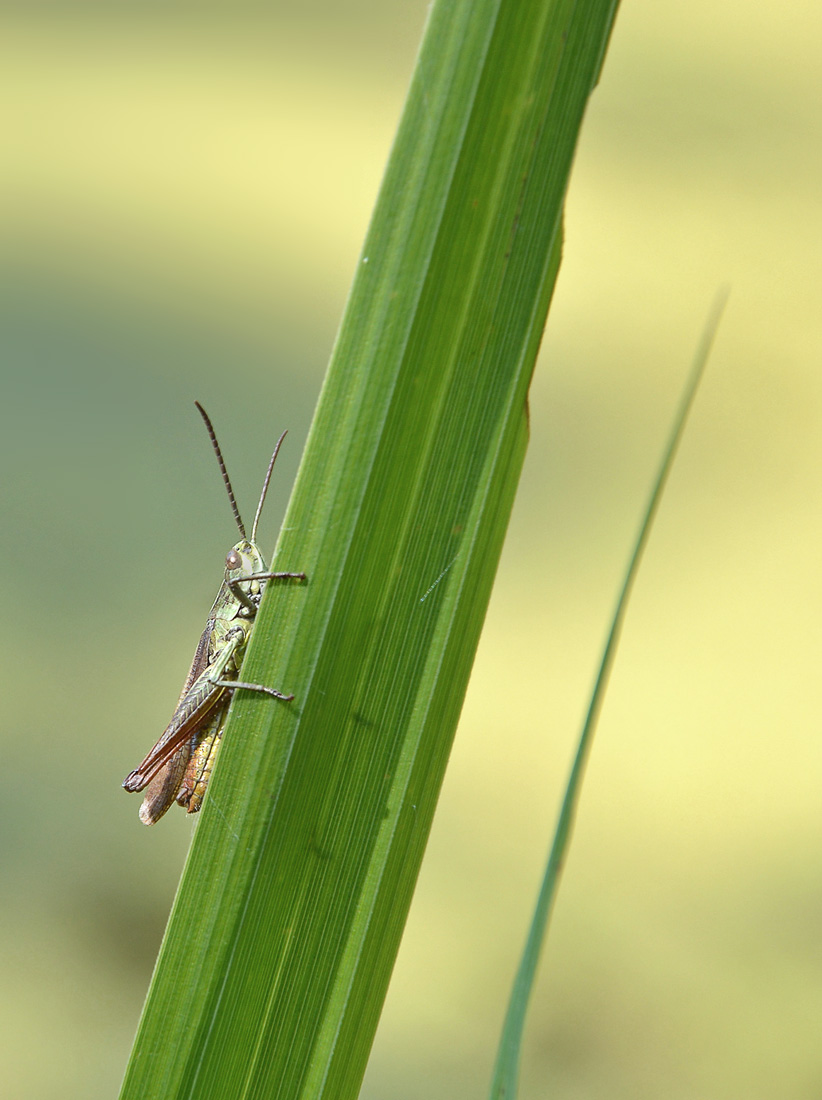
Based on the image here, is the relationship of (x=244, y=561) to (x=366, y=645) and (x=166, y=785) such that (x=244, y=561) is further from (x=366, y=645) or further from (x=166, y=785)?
(x=366, y=645)

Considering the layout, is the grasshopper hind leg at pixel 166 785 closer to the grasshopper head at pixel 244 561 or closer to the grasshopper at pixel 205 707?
the grasshopper at pixel 205 707

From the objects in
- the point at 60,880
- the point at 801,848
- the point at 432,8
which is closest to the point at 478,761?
the point at 801,848

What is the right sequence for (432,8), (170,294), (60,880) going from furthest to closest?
(170,294) < (60,880) < (432,8)

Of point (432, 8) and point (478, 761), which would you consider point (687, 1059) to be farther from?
point (432, 8)

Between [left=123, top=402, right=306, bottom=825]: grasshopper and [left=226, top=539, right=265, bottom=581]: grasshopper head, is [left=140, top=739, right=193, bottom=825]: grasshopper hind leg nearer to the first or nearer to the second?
[left=123, top=402, right=306, bottom=825]: grasshopper

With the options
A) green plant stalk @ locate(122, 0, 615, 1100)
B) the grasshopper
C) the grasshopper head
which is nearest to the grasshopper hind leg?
the grasshopper

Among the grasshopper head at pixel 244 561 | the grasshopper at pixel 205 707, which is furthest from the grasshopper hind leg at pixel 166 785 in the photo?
the grasshopper head at pixel 244 561
